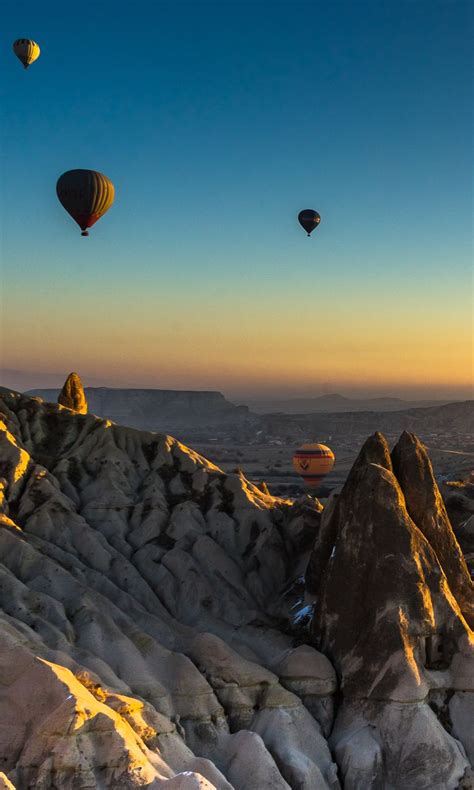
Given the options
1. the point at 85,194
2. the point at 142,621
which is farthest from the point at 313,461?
the point at 142,621

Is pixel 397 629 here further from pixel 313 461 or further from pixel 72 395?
pixel 313 461

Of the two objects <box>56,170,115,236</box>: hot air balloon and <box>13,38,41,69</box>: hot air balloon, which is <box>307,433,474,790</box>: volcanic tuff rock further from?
<box>13,38,41,69</box>: hot air balloon

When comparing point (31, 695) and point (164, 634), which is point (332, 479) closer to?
point (164, 634)

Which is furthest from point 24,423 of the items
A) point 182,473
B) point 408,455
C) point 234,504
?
point 408,455

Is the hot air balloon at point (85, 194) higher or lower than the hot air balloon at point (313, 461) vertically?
higher

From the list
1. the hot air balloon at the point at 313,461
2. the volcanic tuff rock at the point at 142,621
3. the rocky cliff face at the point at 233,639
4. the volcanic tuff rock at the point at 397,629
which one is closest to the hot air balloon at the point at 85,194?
the volcanic tuff rock at the point at 142,621

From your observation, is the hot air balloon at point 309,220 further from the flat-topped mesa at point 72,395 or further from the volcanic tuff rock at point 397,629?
the volcanic tuff rock at point 397,629
